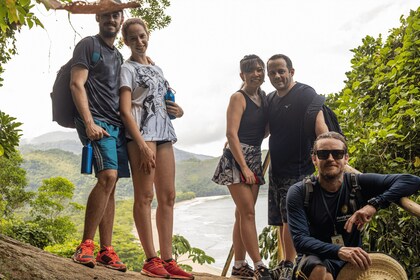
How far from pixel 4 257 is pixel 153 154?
1.00 metres

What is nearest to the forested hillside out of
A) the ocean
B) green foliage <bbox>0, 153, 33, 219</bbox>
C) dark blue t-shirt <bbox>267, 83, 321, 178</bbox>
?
the ocean

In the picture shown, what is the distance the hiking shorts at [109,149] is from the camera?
2.89 m

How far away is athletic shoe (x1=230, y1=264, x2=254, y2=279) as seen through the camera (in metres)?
3.65

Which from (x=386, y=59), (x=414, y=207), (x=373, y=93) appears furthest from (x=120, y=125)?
(x=386, y=59)

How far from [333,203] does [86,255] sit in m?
1.43

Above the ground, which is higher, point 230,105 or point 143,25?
point 143,25

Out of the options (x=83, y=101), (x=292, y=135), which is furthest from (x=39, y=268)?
(x=292, y=135)

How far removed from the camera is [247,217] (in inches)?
137

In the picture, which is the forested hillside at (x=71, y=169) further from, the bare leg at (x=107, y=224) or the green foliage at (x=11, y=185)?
the bare leg at (x=107, y=224)

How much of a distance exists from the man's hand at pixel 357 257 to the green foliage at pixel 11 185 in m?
13.8

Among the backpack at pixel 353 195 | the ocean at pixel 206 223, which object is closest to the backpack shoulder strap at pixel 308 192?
the backpack at pixel 353 195

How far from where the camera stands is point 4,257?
8.57 feet

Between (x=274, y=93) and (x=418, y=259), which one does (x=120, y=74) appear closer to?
(x=274, y=93)

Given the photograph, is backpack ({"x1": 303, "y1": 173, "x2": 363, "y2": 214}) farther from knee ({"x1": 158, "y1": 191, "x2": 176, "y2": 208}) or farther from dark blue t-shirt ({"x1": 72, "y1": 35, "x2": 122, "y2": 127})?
dark blue t-shirt ({"x1": 72, "y1": 35, "x2": 122, "y2": 127})
